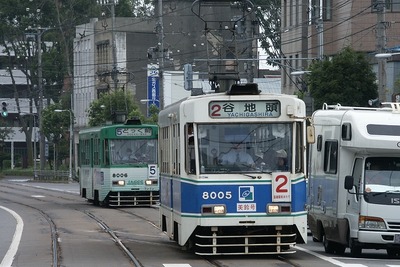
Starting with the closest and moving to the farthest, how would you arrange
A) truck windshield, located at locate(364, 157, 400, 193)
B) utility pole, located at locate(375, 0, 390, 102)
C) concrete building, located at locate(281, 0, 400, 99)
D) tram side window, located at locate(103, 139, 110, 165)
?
truck windshield, located at locate(364, 157, 400, 193)
utility pole, located at locate(375, 0, 390, 102)
tram side window, located at locate(103, 139, 110, 165)
concrete building, located at locate(281, 0, 400, 99)

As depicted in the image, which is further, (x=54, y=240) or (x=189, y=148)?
(x=54, y=240)

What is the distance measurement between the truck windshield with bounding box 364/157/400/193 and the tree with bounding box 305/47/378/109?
72.6 ft

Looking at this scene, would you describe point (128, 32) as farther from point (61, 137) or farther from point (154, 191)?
point (154, 191)

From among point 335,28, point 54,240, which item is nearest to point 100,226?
point 54,240

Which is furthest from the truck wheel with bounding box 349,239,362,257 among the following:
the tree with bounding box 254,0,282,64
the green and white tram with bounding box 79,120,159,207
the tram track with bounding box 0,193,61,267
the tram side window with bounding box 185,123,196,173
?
the tree with bounding box 254,0,282,64

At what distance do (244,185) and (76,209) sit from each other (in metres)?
22.3

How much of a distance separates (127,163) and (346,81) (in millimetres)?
8883

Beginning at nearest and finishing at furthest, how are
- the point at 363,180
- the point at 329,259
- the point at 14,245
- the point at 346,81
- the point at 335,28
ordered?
the point at 329,259 < the point at 363,180 < the point at 14,245 < the point at 346,81 < the point at 335,28

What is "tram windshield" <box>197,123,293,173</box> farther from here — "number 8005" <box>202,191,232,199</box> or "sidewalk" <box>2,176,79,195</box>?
"sidewalk" <box>2,176,79,195</box>

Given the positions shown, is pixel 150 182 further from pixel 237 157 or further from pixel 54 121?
pixel 54 121

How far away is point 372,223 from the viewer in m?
21.5

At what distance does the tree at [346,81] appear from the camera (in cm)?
4412

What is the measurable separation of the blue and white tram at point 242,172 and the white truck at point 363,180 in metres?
0.73

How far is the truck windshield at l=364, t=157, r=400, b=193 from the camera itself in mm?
21750
